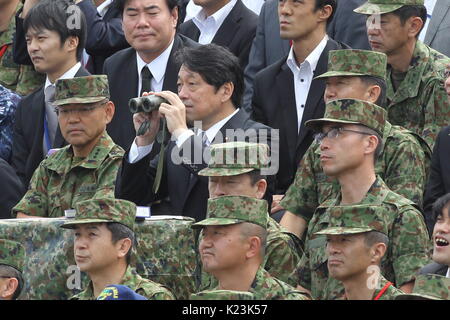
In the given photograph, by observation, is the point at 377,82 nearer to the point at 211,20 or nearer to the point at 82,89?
the point at 82,89

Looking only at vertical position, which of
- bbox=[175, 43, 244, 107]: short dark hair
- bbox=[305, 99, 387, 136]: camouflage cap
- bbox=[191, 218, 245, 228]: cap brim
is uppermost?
bbox=[175, 43, 244, 107]: short dark hair

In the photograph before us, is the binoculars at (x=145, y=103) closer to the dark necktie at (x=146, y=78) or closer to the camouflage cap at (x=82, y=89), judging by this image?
the camouflage cap at (x=82, y=89)

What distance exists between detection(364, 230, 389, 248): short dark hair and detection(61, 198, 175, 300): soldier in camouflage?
1.12 metres

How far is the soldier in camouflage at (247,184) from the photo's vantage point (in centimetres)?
853

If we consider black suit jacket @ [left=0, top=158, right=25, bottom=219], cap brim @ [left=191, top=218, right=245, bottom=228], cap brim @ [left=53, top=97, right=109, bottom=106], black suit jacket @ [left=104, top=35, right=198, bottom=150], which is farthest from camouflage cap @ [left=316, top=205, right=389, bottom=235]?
black suit jacket @ [left=0, top=158, right=25, bottom=219]

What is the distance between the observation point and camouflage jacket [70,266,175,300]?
805cm

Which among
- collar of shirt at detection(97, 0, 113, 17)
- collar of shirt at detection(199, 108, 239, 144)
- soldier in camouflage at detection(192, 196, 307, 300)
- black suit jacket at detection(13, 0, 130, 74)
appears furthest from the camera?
collar of shirt at detection(97, 0, 113, 17)

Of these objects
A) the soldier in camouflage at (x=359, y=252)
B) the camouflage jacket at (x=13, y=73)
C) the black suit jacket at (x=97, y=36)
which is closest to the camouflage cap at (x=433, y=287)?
the soldier in camouflage at (x=359, y=252)

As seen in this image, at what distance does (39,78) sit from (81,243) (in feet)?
11.5

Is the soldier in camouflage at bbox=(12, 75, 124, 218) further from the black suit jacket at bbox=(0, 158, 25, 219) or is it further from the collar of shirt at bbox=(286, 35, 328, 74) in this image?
the collar of shirt at bbox=(286, 35, 328, 74)

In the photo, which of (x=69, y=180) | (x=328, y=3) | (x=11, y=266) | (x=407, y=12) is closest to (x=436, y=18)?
(x=328, y=3)

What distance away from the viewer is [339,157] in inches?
331
